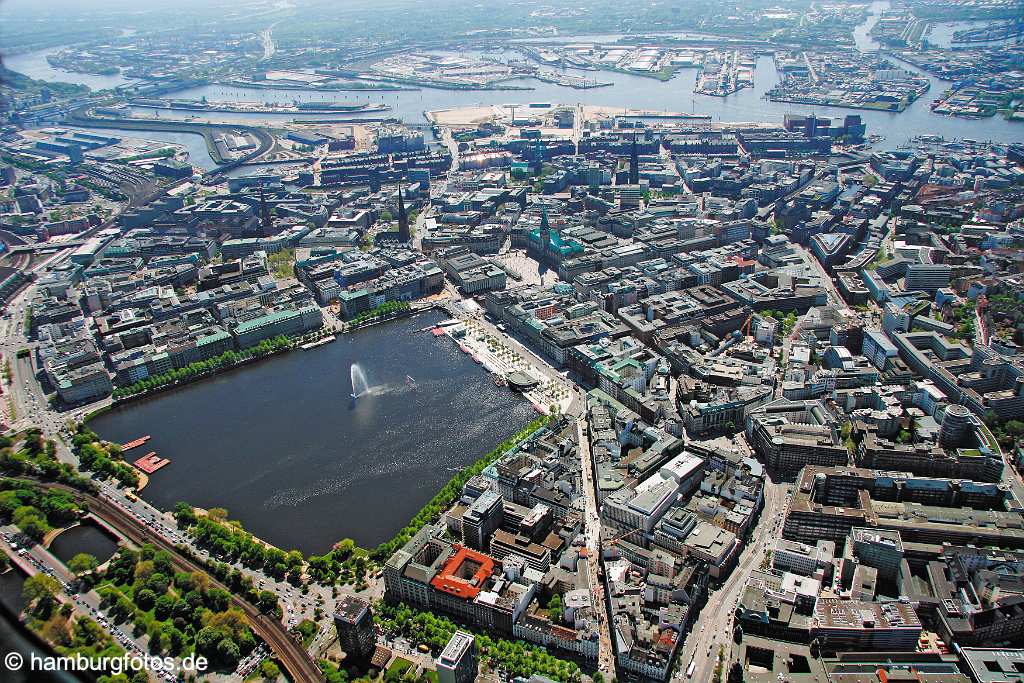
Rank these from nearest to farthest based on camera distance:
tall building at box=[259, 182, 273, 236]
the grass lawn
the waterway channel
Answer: the grass lawn < tall building at box=[259, 182, 273, 236] < the waterway channel

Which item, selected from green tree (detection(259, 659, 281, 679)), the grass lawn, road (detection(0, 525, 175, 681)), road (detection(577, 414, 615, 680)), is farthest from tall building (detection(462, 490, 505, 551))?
road (detection(0, 525, 175, 681))

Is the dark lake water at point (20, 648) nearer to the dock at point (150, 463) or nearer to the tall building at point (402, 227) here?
the dock at point (150, 463)

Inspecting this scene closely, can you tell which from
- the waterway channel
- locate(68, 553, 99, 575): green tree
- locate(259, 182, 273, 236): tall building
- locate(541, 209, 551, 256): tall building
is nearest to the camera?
locate(68, 553, 99, 575): green tree

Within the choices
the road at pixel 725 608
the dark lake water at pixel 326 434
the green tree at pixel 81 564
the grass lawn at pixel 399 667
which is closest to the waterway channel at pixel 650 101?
the dark lake water at pixel 326 434

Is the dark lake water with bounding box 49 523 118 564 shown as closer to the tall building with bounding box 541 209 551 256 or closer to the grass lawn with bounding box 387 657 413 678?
the grass lawn with bounding box 387 657 413 678

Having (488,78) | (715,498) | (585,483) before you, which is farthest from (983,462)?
(488,78)

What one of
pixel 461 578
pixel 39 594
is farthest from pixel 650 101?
pixel 39 594

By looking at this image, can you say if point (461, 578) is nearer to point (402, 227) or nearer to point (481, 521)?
point (481, 521)

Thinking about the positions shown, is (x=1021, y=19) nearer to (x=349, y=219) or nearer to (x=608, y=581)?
(x=349, y=219)
